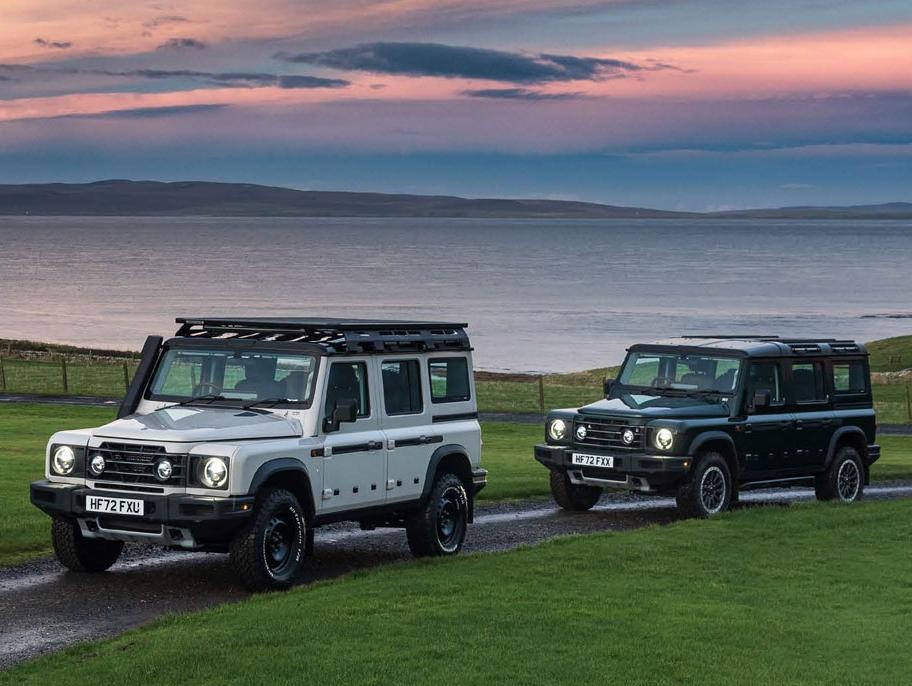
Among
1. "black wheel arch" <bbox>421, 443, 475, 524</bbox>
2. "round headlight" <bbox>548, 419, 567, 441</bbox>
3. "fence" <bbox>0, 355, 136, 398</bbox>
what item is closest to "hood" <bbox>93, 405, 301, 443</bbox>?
"black wheel arch" <bbox>421, 443, 475, 524</bbox>

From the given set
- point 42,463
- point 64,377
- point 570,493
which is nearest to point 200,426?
point 570,493

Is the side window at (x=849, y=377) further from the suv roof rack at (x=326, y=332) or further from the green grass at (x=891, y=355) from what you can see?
the green grass at (x=891, y=355)

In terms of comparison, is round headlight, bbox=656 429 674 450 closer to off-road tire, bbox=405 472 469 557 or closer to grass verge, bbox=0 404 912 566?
grass verge, bbox=0 404 912 566

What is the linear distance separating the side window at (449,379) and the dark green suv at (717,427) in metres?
4.07

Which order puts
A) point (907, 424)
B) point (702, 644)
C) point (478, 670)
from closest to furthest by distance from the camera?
1. point (478, 670)
2. point (702, 644)
3. point (907, 424)

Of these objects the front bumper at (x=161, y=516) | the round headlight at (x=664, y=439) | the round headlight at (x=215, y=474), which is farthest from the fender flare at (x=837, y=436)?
the round headlight at (x=215, y=474)

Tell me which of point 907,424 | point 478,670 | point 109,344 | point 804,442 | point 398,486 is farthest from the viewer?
point 109,344

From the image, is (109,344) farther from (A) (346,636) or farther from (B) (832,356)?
(A) (346,636)

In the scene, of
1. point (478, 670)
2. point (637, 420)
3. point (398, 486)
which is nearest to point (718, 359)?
point (637, 420)

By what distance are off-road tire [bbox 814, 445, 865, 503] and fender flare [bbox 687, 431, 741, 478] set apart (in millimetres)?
2511

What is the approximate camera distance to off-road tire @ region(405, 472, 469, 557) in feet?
51.3

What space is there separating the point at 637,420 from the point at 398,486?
5506 millimetres

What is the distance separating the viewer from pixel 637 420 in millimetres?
19734

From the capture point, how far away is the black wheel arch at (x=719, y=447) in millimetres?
19594
